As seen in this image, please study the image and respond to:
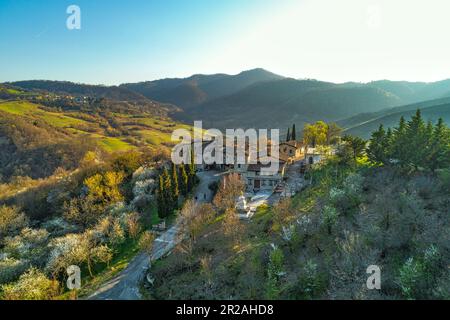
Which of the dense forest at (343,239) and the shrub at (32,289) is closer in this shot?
the dense forest at (343,239)

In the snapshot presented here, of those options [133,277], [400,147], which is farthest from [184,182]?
[400,147]

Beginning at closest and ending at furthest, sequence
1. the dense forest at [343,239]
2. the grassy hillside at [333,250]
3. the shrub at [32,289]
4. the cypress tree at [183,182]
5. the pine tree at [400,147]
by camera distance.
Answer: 1. the grassy hillside at [333,250]
2. the dense forest at [343,239]
3. the shrub at [32,289]
4. the pine tree at [400,147]
5. the cypress tree at [183,182]

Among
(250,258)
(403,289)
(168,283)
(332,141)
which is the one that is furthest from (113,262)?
(332,141)

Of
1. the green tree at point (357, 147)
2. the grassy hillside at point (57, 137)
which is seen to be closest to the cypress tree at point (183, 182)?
the green tree at point (357, 147)

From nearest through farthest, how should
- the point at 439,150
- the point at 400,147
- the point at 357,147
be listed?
the point at 439,150 < the point at 400,147 < the point at 357,147

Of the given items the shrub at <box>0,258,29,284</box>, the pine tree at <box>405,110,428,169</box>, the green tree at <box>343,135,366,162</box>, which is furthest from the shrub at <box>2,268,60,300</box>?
the green tree at <box>343,135,366,162</box>

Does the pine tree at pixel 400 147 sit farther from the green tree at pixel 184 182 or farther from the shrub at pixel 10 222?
the shrub at pixel 10 222

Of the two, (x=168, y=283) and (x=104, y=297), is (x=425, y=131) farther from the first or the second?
(x=104, y=297)

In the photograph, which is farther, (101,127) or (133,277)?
(101,127)

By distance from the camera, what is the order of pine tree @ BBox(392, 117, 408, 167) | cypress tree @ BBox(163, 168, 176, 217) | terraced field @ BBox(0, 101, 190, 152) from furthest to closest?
terraced field @ BBox(0, 101, 190, 152) < cypress tree @ BBox(163, 168, 176, 217) < pine tree @ BBox(392, 117, 408, 167)

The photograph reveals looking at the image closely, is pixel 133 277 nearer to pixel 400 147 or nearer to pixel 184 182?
pixel 184 182

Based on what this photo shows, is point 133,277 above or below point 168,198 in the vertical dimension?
below

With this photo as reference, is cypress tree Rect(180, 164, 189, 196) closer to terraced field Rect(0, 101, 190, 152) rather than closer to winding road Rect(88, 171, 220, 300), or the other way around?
winding road Rect(88, 171, 220, 300)
